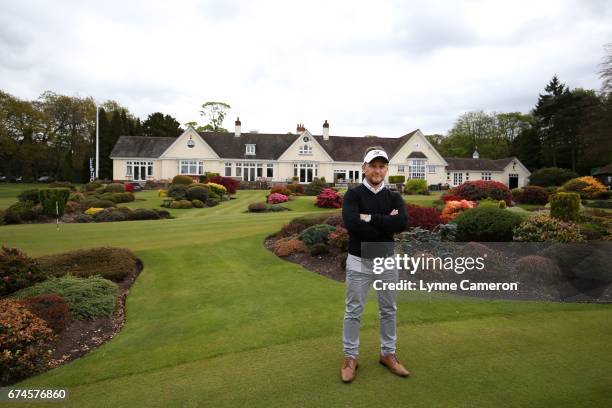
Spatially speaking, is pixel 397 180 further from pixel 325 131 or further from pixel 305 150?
pixel 325 131

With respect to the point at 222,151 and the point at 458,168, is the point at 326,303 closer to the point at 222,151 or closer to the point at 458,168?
the point at 222,151

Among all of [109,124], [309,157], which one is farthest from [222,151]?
[109,124]

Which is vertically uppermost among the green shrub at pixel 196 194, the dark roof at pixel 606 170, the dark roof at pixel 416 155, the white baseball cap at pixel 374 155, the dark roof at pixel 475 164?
the dark roof at pixel 416 155

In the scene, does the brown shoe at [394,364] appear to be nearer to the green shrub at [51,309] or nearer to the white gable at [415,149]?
the green shrub at [51,309]

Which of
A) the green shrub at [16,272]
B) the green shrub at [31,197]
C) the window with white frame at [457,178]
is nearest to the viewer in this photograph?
the green shrub at [16,272]

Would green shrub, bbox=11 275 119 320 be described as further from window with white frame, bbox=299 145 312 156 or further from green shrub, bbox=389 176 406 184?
window with white frame, bbox=299 145 312 156

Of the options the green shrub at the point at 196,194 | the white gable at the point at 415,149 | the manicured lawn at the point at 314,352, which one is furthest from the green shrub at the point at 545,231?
the white gable at the point at 415,149

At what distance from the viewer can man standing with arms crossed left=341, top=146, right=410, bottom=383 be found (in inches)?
173

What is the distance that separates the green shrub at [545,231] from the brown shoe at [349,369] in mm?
7355

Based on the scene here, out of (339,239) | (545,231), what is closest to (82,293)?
(339,239)

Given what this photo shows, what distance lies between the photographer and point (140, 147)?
52156 mm

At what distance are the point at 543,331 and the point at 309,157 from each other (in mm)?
45728

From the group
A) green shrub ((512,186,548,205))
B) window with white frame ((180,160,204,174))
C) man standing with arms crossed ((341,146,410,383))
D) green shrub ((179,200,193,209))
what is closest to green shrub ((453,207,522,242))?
man standing with arms crossed ((341,146,410,383))

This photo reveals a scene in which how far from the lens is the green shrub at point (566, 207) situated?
11.9 m
